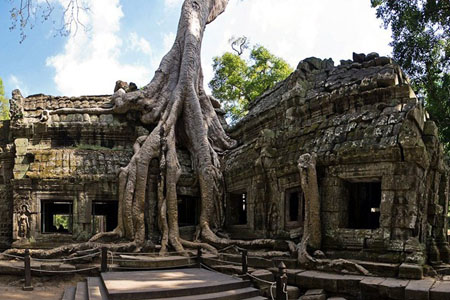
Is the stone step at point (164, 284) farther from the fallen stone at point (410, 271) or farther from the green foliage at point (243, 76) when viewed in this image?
the green foliage at point (243, 76)

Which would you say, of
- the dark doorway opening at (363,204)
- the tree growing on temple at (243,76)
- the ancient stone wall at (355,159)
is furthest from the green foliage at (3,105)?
the dark doorway opening at (363,204)

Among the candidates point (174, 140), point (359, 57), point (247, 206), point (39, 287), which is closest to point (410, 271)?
point (247, 206)

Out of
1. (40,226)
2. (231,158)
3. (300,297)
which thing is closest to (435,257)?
(300,297)

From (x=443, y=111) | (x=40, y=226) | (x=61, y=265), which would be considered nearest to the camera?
(x=61, y=265)

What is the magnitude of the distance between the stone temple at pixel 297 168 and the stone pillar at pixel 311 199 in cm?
3

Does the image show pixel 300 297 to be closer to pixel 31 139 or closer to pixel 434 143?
pixel 434 143

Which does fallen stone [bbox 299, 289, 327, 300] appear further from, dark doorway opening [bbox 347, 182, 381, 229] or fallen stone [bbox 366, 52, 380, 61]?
fallen stone [bbox 366, 52, 380, 61]

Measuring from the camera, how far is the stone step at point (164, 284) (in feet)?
19.1

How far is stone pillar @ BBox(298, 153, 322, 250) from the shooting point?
7.05 metres

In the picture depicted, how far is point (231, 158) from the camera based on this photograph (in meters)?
11.0

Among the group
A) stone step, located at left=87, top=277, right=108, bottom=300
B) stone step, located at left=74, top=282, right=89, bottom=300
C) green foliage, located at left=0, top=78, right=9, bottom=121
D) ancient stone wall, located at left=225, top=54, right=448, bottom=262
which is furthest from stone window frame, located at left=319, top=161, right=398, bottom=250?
green foliage, located at left=0, top=78, right=9, bottom=121

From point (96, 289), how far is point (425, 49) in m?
11.7

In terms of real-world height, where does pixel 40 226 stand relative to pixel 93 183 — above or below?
below

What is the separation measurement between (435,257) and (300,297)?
2661 millimetres
